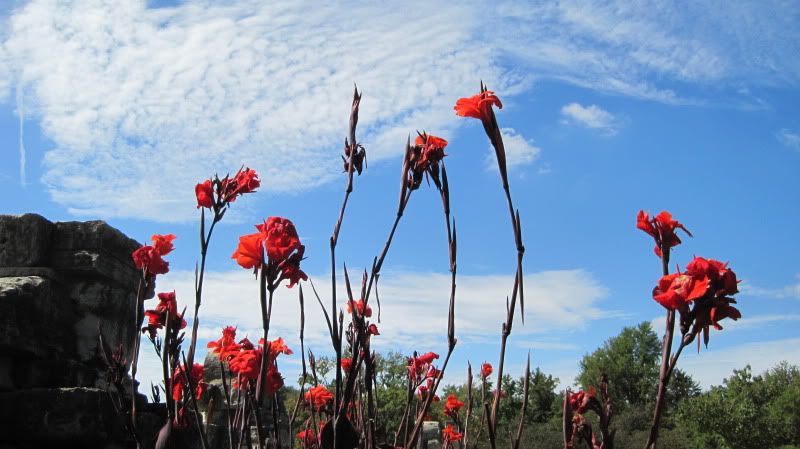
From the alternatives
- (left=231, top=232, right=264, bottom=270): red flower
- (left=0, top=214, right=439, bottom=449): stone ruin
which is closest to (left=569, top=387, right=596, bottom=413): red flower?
(left=231, top=232, right=264, bottom=270): red flower

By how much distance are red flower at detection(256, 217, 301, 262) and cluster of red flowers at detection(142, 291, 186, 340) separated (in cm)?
46

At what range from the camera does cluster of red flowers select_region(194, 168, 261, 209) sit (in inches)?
73.5

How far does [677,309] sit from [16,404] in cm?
454

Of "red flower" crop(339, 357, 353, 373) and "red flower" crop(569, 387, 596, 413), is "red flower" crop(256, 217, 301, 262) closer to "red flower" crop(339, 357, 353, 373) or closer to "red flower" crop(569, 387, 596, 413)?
"red flower" crop(339, 357, 353, 373)

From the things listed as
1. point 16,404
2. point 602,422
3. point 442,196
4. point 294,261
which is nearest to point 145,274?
point 294,261

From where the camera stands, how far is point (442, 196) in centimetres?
136

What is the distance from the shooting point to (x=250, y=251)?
Result: 1339 mm

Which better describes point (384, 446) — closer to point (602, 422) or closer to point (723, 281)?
point (602, 422)

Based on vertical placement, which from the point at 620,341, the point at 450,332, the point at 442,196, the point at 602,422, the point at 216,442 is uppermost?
the point at 620,341

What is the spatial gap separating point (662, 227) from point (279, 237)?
71 cm

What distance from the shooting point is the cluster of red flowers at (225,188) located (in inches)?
73.5

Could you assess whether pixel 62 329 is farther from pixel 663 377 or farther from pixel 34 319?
pixel 663 377

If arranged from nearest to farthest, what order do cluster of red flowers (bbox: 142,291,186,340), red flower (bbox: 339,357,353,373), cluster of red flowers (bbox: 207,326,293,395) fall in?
1. red flower (bbox: 339,357,353,373)
2. cluster of red flowers (bbox: 207,326,293,395)
3. cluster of red flowers (bbox: 142,291,186,340)

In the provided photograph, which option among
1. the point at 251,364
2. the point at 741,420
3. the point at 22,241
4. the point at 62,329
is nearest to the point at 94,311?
the point at 62,329
